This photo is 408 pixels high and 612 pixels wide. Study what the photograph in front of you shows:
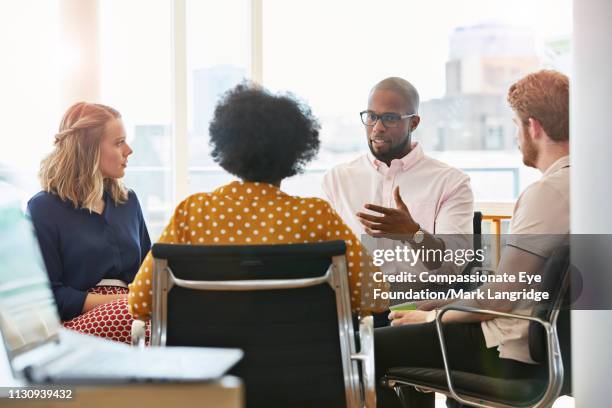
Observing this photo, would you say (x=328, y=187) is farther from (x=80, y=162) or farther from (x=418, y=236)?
(x=80, y=162)

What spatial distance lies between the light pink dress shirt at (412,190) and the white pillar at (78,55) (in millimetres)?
2139

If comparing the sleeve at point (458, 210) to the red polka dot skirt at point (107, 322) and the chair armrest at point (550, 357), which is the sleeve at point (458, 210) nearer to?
the chair armrest at point (550, 357)

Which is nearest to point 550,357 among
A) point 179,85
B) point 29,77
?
point 29,77


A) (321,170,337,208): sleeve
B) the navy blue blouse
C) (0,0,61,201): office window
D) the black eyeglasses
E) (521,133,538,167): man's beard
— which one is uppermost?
(0,0,61,201): office window

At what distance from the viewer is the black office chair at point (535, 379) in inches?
76.4

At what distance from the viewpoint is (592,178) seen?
6.74 feet

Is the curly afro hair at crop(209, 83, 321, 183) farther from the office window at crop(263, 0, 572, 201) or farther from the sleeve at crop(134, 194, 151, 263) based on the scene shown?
the office window at crop(263, 0, 572, 201)

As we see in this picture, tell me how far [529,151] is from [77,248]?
142 cm

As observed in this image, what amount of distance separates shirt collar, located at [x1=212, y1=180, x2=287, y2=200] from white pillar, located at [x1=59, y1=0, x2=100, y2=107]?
3.00 metres

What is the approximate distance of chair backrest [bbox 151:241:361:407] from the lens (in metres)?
1.60

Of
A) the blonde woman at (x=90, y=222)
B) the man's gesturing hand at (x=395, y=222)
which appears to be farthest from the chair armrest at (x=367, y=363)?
the blonde woman at (x=90, y=222)

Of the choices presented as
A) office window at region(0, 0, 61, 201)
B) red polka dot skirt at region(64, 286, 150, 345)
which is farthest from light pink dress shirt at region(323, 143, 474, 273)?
office window at region(0, 0, 61, 201)

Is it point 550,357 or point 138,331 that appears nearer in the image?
point 138,331

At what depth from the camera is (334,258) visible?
5.38ft
